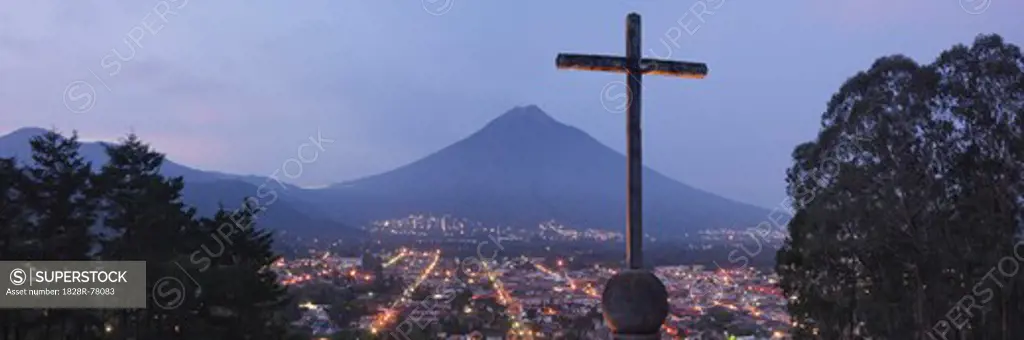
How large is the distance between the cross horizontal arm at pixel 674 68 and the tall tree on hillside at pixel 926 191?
28.4 ft

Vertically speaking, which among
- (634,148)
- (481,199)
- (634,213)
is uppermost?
(481,199)

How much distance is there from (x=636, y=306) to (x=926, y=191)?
985 cm

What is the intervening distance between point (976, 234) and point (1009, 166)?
116cm

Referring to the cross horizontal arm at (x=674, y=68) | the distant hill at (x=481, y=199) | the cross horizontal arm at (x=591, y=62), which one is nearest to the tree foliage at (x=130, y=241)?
the cross horizontal arm at (x=591, y=62)

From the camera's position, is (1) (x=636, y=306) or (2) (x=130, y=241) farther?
(2) (x=130, y=241)

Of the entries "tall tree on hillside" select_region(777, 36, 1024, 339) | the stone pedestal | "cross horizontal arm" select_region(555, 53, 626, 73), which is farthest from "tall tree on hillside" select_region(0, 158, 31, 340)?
"tall tree on hillside" select_region(777, 36, 1024, 339)

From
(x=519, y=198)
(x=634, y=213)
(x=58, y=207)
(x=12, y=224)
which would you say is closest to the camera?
(x=634, y=213)

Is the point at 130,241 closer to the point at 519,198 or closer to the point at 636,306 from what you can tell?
the point at 636,306

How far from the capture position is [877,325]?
1384cm

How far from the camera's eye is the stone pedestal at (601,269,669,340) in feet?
13.7

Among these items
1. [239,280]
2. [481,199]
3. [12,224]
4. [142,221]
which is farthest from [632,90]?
[481,199]

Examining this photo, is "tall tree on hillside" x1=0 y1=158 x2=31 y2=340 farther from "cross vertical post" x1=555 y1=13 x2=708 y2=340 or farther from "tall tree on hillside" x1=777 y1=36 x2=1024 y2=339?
"tall tree on hillside" x1=777 y1=36 x2=1024 y2=339

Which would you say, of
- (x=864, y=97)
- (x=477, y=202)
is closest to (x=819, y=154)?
(x=864, y=97)

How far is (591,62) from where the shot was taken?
4.62 m
